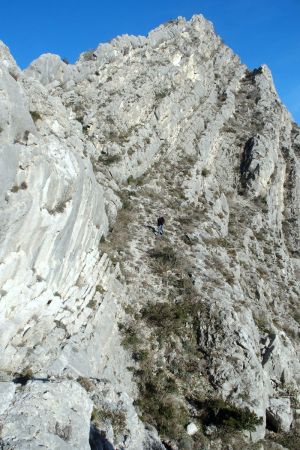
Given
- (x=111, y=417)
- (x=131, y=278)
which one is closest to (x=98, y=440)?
(x=111, y=417)

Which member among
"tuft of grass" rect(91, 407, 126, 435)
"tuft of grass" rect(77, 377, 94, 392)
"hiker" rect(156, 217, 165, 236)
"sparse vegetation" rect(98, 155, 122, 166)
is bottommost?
"tuft of grass" rect(91, 407, 126, 435)

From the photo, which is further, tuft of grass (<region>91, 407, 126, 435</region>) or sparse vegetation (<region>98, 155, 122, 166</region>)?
sparse vegetation (<region>98, 155, 122, 166</region>)

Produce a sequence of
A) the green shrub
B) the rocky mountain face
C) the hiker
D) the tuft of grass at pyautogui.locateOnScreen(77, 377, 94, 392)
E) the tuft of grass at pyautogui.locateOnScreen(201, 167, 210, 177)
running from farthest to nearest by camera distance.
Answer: the tuft of grass at pyautogui.locateOnScreen(201, 167, 210, 177) < the hiker < the green shrub < the tuft of grass at pyautogui.locateOnScreen(77, 377, 94, 392) < the rocky mountain face

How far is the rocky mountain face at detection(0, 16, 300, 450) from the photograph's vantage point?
46.0 ft

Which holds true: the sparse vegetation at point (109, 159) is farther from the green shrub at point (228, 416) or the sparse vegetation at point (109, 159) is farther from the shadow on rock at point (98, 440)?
the shadow on rock at point (98, 440)

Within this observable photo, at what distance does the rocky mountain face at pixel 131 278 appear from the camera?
14.0m

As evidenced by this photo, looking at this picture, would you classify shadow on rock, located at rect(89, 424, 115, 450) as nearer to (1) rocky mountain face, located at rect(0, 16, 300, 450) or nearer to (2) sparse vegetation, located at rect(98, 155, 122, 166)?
(1) rocky mountain face, located at rect(0, 16, 300, 450)

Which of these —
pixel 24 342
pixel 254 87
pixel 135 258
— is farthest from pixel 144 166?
pixel 254 87

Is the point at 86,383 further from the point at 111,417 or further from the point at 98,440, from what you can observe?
the point at 98,440

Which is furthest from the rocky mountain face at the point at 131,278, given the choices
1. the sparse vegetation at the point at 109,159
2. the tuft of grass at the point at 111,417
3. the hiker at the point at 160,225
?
the hiker at the point at 160,225

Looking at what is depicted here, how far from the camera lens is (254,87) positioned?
64.8m

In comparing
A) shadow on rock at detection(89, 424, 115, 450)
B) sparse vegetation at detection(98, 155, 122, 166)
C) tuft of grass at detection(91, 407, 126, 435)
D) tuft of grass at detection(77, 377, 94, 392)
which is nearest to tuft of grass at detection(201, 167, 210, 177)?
sparse vegetation at detection(98, 155, 122, 166)

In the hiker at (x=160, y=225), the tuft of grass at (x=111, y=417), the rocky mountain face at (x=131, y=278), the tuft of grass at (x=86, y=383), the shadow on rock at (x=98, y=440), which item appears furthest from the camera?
the hiker at (x=160, y=225)

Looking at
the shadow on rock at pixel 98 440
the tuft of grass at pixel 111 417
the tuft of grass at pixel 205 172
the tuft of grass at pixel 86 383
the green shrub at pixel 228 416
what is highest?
the tuft of grass at pixel 205 172
